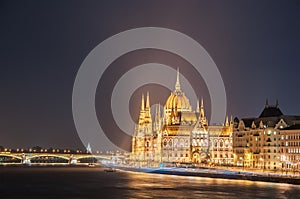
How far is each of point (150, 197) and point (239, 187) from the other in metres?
18.7

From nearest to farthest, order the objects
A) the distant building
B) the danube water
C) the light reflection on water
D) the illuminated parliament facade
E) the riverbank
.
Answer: the light reflection on water → the danube water → the riverbank → the distant building → the illuminated parliament facade

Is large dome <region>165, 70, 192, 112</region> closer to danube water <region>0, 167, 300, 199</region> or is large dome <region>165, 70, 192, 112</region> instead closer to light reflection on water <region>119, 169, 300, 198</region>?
danube water <region>0, 167, 300, 199</region>

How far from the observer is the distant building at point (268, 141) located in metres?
125

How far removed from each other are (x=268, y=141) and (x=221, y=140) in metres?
44.7

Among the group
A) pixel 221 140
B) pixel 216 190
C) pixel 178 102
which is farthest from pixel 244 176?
pixel 178 102

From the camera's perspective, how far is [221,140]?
177125 mm

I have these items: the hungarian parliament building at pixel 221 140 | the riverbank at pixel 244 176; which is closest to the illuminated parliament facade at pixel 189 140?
the hungarian parliament building at pixel 221 140

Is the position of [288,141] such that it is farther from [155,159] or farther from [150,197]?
[155,159]

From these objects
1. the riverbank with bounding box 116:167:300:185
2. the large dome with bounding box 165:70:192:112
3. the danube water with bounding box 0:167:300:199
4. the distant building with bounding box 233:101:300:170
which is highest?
the large dome with bounding box 165:70:192:112

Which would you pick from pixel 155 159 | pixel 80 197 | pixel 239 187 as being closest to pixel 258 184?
pixel 239 187

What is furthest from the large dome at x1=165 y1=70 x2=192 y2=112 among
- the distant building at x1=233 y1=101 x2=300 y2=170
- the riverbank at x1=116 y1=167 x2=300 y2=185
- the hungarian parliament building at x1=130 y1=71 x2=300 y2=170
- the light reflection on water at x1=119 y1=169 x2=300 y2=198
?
the light reflection on water at x1=119 y1=169 x2=300 y2=198

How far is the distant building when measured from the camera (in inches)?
4908

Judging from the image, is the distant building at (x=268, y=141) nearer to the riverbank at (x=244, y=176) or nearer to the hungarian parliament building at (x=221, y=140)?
the hungarian parliament building at (x=221, y=140)

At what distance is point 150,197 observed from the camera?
265 feet
